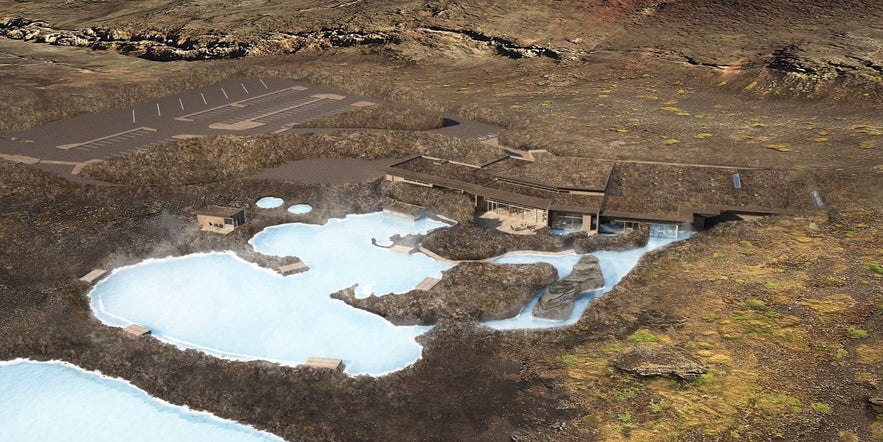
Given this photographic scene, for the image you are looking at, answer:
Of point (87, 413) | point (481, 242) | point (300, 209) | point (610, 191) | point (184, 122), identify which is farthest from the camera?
point (184, 122)

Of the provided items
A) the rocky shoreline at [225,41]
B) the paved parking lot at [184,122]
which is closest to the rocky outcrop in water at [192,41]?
the rocky shoreline at [225,41]

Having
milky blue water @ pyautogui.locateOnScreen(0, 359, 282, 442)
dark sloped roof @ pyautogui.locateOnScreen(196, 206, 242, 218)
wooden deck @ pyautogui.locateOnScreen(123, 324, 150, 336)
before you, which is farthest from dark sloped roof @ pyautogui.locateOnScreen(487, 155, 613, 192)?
milky blue water @ pyautogui.locateOnScreen(0, 359, 282, 442)

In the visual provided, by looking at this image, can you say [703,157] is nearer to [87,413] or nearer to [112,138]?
[87,413]

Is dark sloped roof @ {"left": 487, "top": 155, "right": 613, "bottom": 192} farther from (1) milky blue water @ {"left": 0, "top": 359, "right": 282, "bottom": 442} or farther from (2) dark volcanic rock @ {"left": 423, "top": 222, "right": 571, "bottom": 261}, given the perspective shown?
(1) milky blue water @ {"left": 0, "top": 359, "right": 282, "bottom": 442}

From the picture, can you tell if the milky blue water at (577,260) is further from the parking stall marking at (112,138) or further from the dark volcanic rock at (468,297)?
the parking stall marking at (112,138)

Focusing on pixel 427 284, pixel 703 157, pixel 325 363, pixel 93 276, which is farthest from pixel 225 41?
pixel 325 363

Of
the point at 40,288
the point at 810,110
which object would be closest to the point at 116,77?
the point at 40,288

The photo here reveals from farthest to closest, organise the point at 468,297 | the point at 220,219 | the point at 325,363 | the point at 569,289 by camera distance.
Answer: the point at 220,219
the point at 569,289
the point at 468,297
the point at 325,363

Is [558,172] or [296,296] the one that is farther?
[558,172]
